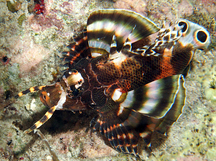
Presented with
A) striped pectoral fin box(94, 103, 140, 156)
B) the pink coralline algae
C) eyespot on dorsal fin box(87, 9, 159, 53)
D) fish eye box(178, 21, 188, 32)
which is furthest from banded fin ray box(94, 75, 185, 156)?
A: the pink coralline algae

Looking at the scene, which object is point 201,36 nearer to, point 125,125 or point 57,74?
point 125,125

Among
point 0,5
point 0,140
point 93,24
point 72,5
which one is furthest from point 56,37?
point 0,140

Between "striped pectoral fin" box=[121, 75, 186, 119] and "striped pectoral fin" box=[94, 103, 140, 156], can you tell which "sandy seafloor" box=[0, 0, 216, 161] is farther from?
"striped pectoral fin" box=[121, 75, 186, 119]

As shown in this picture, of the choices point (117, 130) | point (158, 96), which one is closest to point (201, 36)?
point (158, 96)

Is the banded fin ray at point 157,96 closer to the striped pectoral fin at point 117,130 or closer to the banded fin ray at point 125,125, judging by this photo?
the banded fin ray at point 125,125

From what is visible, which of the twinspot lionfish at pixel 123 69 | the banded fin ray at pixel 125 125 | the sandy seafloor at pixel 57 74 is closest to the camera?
the twinspot lionfish at pixel 123 69

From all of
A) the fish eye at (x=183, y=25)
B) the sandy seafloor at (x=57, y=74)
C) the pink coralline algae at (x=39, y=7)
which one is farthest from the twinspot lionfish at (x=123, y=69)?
the pink coralline algae at (x=39, y=7)

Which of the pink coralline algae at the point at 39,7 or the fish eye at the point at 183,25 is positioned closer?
the fish eye at the point at 183,25
